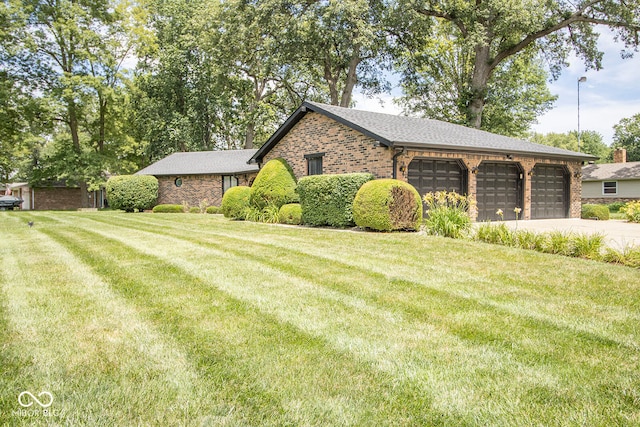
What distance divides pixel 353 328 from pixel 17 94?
3521 centimetres

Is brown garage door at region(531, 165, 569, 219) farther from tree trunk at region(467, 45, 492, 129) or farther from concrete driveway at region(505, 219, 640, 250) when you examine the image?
tree trunk at region(467, 45, 492, 129)

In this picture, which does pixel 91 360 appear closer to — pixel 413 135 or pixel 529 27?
pixel 413 135

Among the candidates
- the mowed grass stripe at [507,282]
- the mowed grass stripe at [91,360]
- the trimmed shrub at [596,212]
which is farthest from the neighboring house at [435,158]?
the mowed grass stripe at [91,360]

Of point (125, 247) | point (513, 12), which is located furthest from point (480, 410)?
point (513, 12)

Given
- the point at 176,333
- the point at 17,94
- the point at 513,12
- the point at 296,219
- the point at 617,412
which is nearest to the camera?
the point at 617,412

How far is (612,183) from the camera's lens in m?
33.3

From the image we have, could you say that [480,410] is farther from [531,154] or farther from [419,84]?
[419,84]

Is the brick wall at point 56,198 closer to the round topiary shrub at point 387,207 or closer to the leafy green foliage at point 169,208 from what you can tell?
the leafy green foliage at point 169,208

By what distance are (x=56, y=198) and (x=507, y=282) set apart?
145 ft

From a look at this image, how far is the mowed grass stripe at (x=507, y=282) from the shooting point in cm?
416

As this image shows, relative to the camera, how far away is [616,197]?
1288 inches

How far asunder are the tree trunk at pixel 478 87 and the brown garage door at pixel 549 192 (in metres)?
8.82

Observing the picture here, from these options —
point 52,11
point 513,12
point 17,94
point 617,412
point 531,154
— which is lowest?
point 617,412

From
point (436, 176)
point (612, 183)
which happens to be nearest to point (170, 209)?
point (436, 176)
